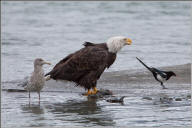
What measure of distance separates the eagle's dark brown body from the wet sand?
296mm

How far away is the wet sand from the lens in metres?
7.10

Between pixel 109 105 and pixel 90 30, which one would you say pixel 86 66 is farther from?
pixel 90 30

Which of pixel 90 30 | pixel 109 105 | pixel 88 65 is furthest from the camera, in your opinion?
pixel 90 30

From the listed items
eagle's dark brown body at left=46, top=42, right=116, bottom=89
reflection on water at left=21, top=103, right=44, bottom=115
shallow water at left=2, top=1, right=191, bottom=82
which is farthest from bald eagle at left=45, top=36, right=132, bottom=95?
shallow water at left=2, top=1, right=191, bottom=82

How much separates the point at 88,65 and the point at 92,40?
26.5ft

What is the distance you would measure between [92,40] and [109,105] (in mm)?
9073

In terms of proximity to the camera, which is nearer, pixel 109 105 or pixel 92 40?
pixel 109 105

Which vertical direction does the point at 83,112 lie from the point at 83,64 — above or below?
below

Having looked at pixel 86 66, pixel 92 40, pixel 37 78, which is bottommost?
pixel 37 78

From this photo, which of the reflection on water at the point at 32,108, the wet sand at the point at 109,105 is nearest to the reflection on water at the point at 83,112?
the wet sand at the point at 109,105

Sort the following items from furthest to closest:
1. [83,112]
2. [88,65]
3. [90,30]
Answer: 1. [90,30]
2. [88,65]
3. [83,112]

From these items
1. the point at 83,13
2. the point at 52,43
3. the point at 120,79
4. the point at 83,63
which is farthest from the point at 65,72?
the point at 83,13

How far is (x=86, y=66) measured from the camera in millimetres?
9164

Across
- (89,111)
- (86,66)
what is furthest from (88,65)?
(89,111)
